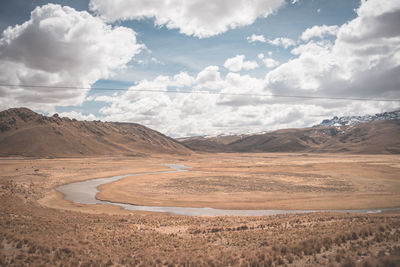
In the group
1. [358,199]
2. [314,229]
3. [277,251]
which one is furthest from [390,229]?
[358,199]

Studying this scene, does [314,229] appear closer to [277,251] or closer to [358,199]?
[277,251]

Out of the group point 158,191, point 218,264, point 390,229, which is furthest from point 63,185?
point 390,229

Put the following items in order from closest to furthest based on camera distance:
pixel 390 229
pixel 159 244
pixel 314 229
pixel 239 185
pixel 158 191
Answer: pixel 390 229 → pixel 159 244 → pixel 314 229 → pixel 158 191 → pixel 239 185

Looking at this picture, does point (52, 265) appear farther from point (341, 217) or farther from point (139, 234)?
point (341, 217)

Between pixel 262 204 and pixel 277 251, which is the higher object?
pixel 277 251

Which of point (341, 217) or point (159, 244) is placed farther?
point (341, 217)

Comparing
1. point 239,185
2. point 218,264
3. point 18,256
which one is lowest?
point 239,185

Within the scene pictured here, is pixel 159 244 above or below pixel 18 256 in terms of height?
below

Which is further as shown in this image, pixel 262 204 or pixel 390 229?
pixel 262 204

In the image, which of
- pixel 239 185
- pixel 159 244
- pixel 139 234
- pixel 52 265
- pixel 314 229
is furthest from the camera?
pixel 239 185
